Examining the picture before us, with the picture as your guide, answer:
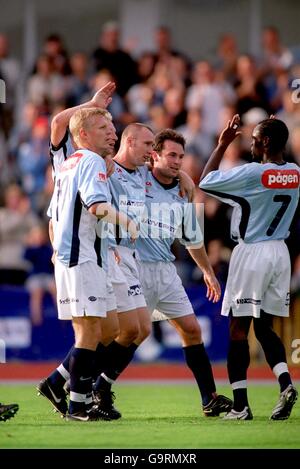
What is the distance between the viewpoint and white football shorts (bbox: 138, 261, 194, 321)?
34.6 feet

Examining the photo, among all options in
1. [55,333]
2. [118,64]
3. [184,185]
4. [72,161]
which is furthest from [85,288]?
[118,64]

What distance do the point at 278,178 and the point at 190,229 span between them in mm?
1243

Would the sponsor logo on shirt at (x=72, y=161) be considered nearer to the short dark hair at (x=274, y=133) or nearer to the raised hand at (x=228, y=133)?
the raised hand at (x=228, y=133)

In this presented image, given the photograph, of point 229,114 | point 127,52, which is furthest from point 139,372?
point 127,52

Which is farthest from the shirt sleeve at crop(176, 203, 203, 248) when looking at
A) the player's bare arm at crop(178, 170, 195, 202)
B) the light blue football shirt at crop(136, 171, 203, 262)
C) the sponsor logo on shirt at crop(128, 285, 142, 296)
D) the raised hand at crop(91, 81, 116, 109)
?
the raised hand at crop(91, 81, 116, 109)

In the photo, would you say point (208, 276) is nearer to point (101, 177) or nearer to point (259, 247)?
point (259, 247)

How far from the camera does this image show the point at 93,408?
32.2 feet

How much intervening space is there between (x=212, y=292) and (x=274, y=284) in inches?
26.8

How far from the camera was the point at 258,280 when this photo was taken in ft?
32.1

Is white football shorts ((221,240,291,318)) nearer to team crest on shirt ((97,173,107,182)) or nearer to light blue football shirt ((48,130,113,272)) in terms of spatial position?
light blue football shirt ((48,130,113,272))

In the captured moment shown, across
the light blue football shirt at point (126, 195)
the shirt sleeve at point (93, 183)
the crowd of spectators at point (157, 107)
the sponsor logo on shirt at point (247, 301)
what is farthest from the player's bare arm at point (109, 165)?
the crowd of spectators at point (157, 107)

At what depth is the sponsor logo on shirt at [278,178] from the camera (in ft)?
31.9
